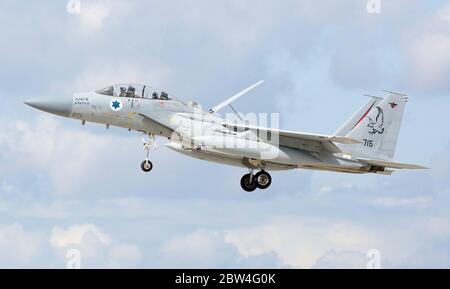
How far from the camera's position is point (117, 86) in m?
34.5

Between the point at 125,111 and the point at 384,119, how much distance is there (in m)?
8.31

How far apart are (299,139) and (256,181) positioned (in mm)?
1913

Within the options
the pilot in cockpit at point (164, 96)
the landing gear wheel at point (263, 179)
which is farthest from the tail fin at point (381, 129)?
the pilot in cockpit at point (164, 96)

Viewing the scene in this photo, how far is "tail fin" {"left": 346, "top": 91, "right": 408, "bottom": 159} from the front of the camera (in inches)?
1398

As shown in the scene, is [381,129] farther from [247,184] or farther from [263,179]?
[247,184]

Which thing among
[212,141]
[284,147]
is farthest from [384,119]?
[212,141]

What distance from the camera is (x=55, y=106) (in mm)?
33781

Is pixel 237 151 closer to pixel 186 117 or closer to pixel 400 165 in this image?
pixel 186 117

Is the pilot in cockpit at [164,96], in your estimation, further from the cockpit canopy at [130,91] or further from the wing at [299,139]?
the wing at [299,139]

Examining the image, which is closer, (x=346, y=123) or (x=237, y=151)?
(x=237, y=151)

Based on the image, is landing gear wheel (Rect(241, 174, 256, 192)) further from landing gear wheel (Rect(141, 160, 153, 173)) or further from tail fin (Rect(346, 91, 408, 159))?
landing gear wheel (Rect(141, 160, 153, 173))

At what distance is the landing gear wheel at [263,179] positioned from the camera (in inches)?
1380
